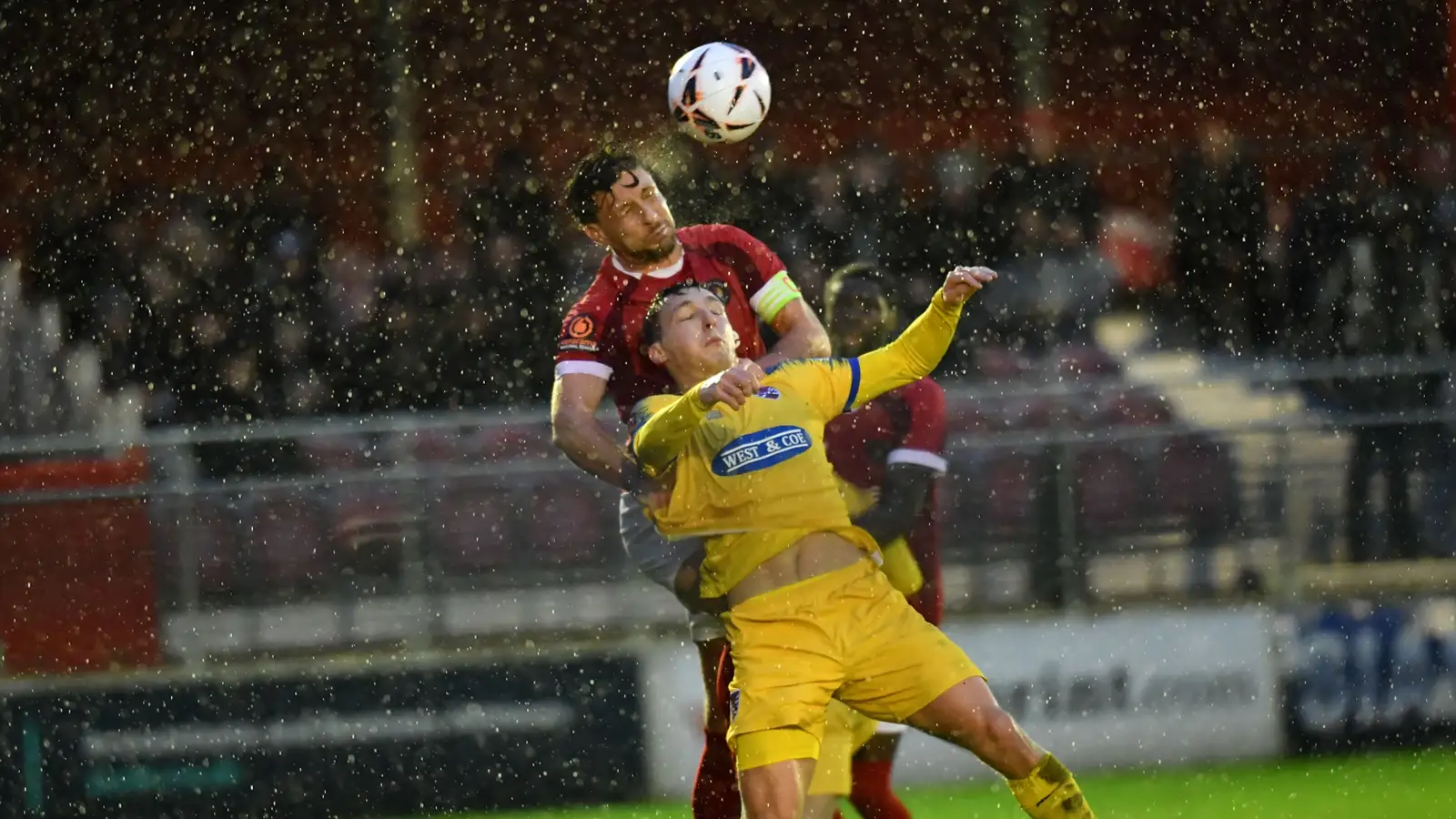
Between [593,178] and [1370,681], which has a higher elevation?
[593,178]

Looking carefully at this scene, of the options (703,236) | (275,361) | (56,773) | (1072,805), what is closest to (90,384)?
(275,361)

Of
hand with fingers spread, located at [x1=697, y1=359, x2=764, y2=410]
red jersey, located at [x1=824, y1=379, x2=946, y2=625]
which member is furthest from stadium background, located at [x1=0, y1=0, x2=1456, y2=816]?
hand with fingers spread, located at [x1=697, y1=359, x2=764, y2=410]

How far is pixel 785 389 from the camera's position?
17.7ft

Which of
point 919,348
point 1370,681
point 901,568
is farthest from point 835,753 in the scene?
point 1370,681

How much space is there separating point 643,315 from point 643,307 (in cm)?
2

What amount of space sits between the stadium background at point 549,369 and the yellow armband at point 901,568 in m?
2.16

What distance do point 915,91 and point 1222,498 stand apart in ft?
22.3

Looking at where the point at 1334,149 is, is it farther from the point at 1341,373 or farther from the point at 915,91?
the point at 1341,373

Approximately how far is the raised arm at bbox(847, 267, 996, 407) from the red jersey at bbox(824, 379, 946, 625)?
75cm

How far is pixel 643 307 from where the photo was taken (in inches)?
237

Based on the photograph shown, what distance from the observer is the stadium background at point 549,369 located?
8711 millimetres

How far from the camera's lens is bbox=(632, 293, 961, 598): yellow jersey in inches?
210

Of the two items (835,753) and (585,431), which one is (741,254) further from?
(835,753)

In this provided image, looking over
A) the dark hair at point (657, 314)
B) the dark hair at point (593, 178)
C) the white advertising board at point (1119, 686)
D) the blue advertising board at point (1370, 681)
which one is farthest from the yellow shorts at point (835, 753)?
the blue advertising board at point (1370, 681)
